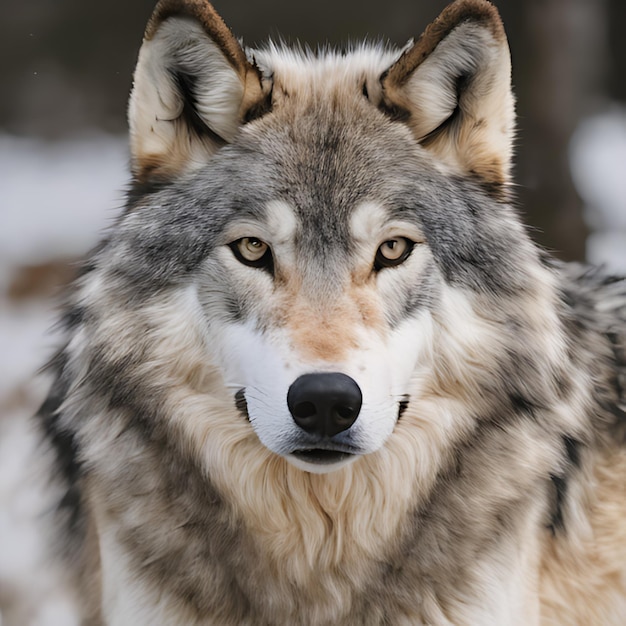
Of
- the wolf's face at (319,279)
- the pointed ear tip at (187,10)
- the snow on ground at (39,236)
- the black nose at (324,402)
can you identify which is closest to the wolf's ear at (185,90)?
the pointed ear tip at (187,10)

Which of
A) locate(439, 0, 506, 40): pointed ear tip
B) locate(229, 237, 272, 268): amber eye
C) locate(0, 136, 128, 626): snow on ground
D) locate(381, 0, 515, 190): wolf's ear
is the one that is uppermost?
locate(439, 0, 506, 40): pointed ear tip

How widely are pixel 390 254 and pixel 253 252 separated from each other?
0.37 m

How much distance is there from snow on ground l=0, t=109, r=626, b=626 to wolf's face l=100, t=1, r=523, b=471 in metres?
2.33

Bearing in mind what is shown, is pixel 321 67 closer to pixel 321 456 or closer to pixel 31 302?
pixel 321 456

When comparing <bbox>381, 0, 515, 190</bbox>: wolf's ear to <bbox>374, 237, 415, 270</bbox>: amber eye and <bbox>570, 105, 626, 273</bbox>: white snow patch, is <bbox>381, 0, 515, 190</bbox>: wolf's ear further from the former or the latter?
<bbox>570, 105, 626, 273</bbox>: white snow patch

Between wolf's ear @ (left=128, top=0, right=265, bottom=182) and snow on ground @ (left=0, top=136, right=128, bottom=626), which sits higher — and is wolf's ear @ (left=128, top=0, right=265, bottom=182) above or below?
above

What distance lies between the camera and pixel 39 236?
6.64m

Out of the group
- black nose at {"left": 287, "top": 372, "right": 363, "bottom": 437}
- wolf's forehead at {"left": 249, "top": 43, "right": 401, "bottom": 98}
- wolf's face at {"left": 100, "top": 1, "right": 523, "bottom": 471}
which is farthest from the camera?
wolf's forehead at {"left": 249, "top": 43, "right": 401, "bottom": 98}

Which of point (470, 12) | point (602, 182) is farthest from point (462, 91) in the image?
point (602, 182)

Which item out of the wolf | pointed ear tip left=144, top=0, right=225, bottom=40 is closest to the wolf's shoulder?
the wolf

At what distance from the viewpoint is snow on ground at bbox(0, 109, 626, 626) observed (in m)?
4.22

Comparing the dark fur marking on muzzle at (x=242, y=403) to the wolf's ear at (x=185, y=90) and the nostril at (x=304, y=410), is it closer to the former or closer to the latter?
the nostril at (x=304, y=410)

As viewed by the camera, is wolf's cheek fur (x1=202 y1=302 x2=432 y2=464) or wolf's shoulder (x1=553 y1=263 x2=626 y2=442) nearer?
wolf's cheek fur (x1=202 y1=302 x2=432 y2=464)

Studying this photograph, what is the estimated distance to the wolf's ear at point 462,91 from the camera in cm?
231
